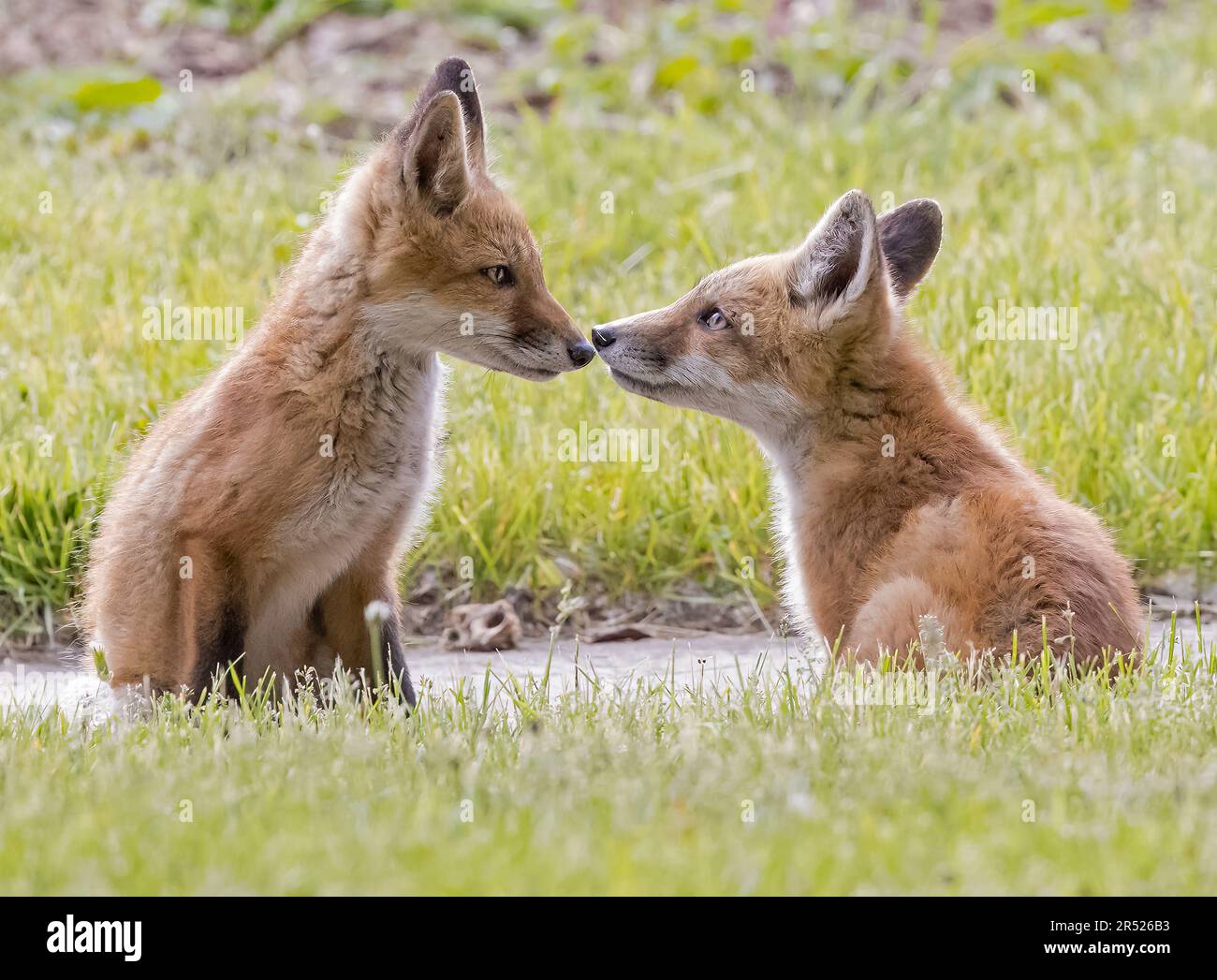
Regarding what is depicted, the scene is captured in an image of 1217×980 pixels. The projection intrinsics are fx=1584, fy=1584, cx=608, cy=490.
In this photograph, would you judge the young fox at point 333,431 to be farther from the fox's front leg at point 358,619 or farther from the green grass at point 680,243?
the green grass at point 680,243

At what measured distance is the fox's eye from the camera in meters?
5.30

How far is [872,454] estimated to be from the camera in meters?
5.35

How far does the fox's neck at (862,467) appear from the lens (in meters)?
5.21

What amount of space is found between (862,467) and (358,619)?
5.85 feet

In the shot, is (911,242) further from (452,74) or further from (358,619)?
(358,619)

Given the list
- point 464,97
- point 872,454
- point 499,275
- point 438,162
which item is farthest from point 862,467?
point 464,97

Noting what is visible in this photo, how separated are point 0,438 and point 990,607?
4274mm

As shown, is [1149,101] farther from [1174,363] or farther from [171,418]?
[171,418]

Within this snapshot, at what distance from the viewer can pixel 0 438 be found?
6.74m

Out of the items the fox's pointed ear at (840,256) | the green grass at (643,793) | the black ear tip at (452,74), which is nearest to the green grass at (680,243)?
the fox's pointed ear at (840,256)

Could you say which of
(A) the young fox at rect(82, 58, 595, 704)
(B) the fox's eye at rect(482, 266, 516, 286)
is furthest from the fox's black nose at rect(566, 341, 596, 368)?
(B) the fox's eye at rect(482, 266, 516, 286)

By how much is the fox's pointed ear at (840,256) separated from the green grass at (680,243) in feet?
4.60

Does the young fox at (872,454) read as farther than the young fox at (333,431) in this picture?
No
